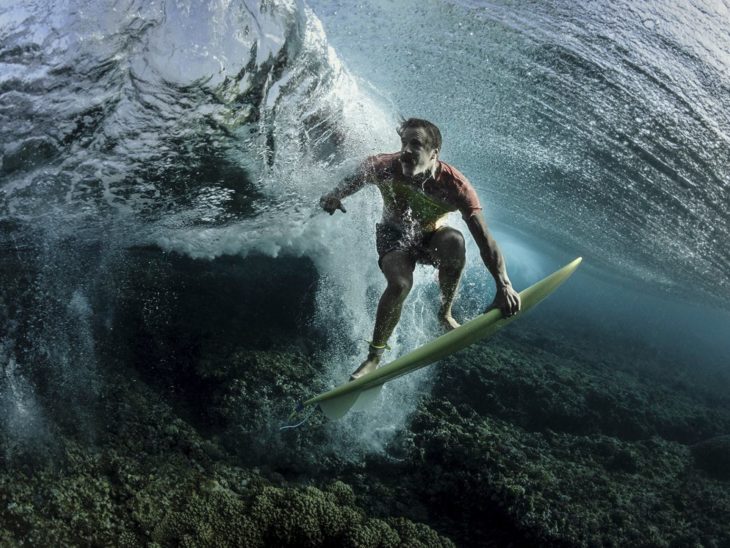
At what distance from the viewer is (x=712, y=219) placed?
11805 millimetres

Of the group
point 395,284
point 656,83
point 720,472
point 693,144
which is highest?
point 656,83

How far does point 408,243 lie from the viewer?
434 cm

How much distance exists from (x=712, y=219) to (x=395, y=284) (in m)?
12.5

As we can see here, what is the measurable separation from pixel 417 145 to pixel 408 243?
3.44ft

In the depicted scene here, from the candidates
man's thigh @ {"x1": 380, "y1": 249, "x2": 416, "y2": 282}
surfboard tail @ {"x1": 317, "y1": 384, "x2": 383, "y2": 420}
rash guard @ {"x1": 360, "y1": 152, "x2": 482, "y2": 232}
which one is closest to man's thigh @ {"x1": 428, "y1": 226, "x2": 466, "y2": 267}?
rash guard @ {"x1": 360, "y1": 152, "x2": 482, "y2": 232}

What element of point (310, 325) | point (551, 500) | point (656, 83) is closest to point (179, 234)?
point (310, 325)

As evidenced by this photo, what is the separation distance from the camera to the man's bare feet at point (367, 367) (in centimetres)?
410

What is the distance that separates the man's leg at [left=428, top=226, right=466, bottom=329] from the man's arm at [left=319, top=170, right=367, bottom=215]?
102 cm

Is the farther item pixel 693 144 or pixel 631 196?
pixel 631 196

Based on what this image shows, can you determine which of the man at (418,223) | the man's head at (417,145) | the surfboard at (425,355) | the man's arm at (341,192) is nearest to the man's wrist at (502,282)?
the man at (418,223)

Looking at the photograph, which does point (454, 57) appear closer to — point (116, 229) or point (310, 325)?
point (310, 325)

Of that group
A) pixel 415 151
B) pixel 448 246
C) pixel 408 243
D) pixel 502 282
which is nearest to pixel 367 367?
pixel 408 243

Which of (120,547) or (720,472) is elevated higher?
(120,547)

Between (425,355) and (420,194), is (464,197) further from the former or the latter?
(425,355)
